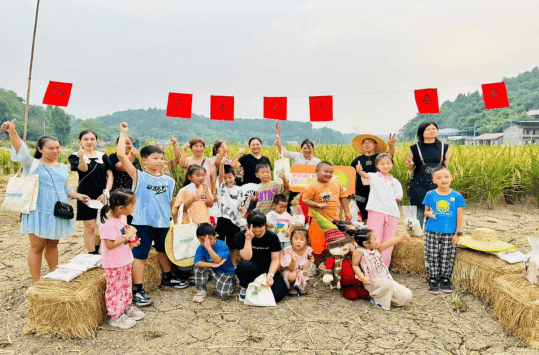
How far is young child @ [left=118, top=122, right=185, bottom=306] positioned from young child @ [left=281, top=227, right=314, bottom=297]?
1.21 meters

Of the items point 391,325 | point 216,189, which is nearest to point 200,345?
point 391,325

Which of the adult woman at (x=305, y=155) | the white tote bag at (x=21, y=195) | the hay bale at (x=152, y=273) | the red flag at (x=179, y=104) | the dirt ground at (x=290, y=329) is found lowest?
the dirt ground at (x=290, y=329)

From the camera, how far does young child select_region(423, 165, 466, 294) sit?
3285mm

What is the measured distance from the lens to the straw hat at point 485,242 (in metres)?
3.33

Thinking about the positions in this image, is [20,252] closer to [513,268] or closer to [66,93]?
[66,93]

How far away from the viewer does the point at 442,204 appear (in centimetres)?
330

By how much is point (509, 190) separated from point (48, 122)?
9118 cm

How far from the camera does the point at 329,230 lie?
363 centimetres

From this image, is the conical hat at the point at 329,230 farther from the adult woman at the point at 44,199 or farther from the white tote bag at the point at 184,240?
the adult woman at the point at 44,199

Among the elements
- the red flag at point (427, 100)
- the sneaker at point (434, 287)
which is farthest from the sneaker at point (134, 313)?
the red flag at point (427, 100)

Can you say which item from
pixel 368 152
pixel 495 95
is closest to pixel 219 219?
pixel 368 152

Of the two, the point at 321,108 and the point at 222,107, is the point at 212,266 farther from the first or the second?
the point at 321,108

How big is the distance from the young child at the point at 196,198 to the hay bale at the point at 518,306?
265 centimetres

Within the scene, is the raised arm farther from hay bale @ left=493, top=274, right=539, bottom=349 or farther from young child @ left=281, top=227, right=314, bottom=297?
hay bale @ left=493, top=274, right=539, bottom=349
